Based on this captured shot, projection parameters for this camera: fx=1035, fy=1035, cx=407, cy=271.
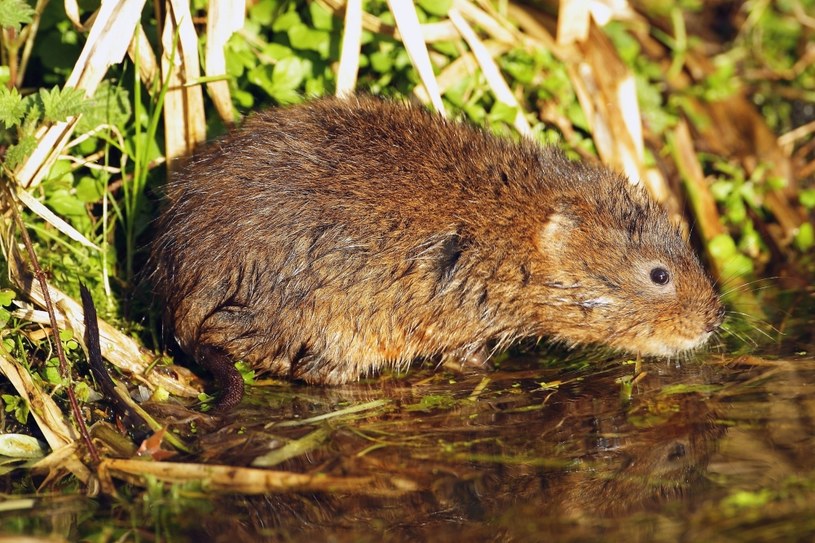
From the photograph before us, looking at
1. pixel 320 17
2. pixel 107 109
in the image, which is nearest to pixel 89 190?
pixel 107 109

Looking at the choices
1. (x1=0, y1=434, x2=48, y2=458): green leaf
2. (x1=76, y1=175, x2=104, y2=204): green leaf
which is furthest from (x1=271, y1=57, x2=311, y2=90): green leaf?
(x1=0, y1=434, x2=48, y2=458): green leaf

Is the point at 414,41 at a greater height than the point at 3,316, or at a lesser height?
greater

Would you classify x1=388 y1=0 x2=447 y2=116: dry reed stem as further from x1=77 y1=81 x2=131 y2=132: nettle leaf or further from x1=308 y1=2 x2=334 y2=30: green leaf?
x1=77 y1=81 x2=131 y2=132: nettle leaf

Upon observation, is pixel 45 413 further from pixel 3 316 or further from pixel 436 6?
pixel 436 6

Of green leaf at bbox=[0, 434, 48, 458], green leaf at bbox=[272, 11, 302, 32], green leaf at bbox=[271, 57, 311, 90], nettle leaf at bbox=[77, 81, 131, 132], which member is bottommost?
green leaf at bbox=[0, 434, 48, 458]

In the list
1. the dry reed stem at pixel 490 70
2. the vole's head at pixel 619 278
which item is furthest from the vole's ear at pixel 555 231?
the dry reed stem at pixel 490 70

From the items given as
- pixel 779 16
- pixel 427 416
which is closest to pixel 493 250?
pixel 427 416

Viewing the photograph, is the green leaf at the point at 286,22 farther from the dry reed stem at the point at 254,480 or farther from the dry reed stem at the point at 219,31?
the dry reed stem at the point at 254,480
